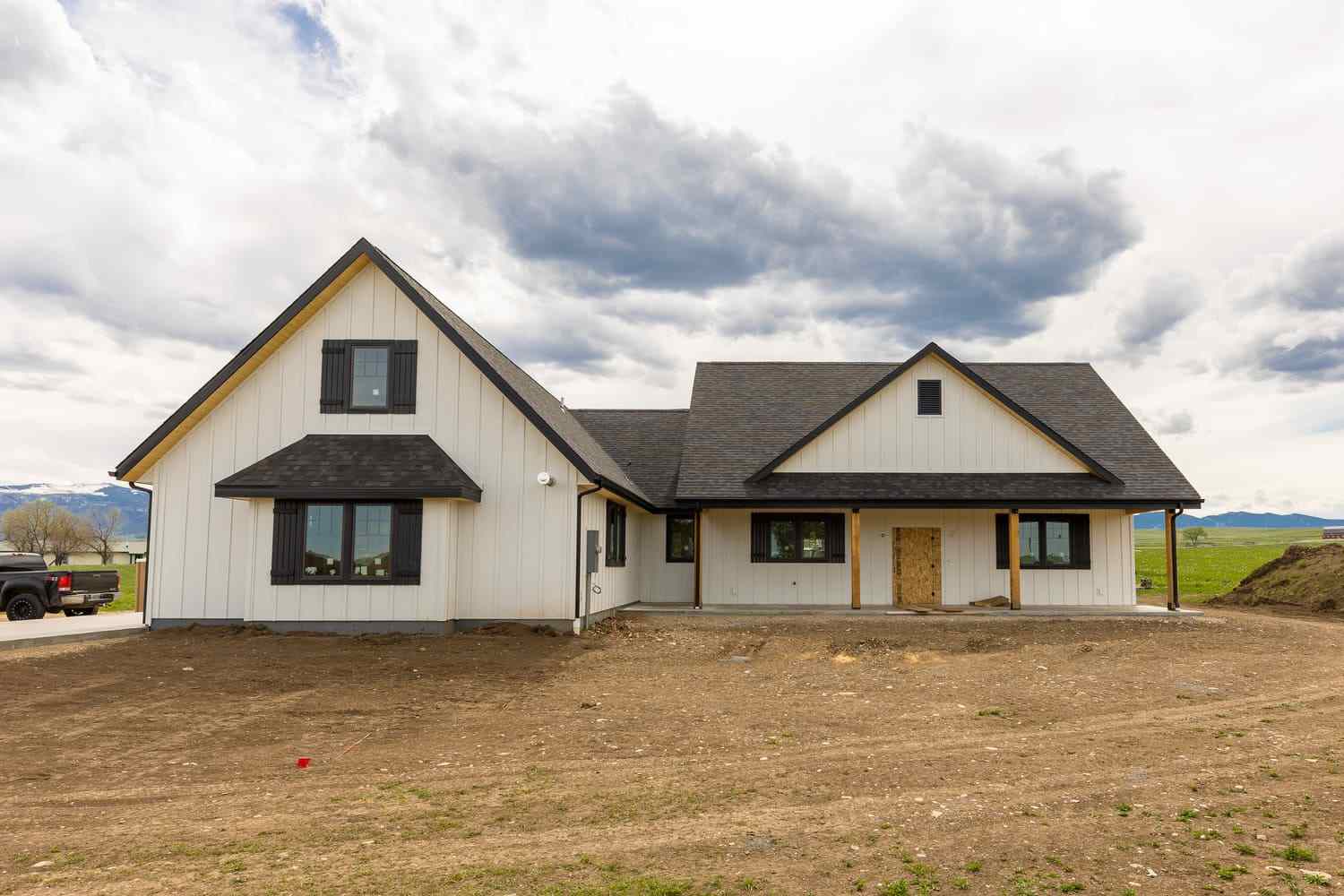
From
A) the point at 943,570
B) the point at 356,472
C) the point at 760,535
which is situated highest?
the point at 356,472

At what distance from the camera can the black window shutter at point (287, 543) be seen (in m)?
15.6

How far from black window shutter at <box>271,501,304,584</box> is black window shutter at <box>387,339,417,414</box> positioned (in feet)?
7.92

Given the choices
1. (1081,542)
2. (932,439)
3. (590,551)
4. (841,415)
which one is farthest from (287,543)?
(1081,542)

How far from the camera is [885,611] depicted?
2061 centimetres

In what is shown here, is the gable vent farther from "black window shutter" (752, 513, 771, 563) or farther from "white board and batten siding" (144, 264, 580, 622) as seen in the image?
"white board and batten siding" (144, 264, 580, 622)

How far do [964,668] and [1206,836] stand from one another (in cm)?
731

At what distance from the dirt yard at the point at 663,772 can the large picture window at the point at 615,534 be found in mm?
5148

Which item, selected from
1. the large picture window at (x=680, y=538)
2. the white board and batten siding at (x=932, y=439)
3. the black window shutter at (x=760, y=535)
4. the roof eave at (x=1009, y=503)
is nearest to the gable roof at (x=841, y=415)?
the roof eave at (x=1009, y=503)

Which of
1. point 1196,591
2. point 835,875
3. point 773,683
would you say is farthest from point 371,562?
point 1196,591

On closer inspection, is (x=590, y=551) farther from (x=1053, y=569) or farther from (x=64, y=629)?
(x=1053, y=569)

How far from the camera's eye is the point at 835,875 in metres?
5.07

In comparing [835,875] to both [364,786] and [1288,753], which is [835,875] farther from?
[1288,753]

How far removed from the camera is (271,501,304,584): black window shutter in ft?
51.0

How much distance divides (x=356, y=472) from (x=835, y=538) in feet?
38.0
